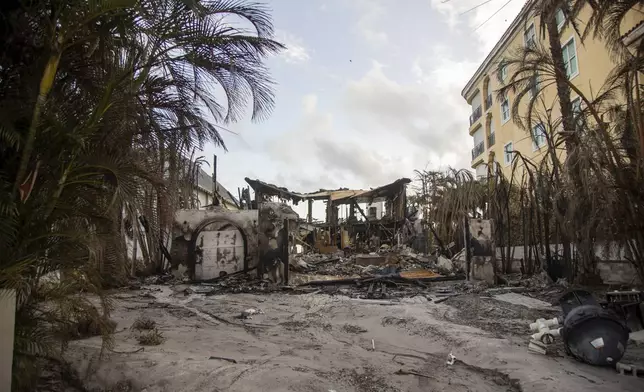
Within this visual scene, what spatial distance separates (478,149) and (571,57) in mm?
15422

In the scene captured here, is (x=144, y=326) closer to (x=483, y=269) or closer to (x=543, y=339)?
(x=543, y=339)

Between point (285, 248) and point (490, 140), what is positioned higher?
point (490, 140)

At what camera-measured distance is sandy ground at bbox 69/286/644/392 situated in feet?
15.0

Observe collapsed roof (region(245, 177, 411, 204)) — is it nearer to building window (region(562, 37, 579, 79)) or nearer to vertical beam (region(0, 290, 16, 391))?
building window (region(562, 37, 579, 79))

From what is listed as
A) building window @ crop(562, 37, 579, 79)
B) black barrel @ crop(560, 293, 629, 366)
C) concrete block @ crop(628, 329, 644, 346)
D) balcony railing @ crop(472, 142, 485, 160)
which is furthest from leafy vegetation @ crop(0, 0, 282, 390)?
balcony railing @ crop(472, 142, 485, 160)

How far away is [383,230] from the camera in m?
28.2

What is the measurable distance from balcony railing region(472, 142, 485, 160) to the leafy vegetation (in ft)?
104

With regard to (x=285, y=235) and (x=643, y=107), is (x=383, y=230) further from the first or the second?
(x=643, y=107)

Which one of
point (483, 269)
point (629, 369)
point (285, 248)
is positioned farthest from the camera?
point (285, 248)

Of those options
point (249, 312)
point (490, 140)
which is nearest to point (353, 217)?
point (490, 140)

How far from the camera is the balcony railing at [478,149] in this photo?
3433cm

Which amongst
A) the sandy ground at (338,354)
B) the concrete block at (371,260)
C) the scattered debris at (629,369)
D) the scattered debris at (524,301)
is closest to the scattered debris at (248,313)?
the sandy ground at (338,354)

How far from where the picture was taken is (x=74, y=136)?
4.00 m

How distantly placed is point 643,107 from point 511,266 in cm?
915
